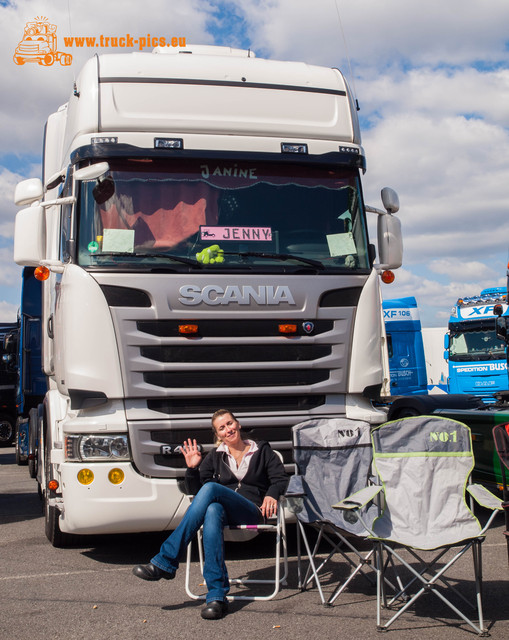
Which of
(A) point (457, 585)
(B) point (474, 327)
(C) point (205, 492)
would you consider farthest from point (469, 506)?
(B) point (474, 327)

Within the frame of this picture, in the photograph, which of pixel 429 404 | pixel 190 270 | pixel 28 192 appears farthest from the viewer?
pixel 429 404

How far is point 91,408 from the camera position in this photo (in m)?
6.02

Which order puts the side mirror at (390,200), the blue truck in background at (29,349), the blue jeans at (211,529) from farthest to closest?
the blue truck in background at (29,349) < the side mirror at (390,200) < the blue jeans at (211,529)

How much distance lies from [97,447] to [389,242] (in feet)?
9.97

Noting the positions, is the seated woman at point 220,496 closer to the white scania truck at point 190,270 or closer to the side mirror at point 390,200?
the white scania truck at point 190,270

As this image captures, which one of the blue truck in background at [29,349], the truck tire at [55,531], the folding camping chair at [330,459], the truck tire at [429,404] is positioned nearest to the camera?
the folding camping chair at [330,459]

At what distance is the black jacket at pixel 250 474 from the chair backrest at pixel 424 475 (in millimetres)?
859

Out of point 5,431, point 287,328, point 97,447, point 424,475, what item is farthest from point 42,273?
point 5,431

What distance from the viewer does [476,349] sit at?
20.0 m

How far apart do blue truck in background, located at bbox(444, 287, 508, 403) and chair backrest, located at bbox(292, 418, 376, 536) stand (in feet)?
46.6

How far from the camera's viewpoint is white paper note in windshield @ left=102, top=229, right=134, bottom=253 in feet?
20.0

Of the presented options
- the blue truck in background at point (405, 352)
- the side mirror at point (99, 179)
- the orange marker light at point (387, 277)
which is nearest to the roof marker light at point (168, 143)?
the side mirror at point (99, 179)

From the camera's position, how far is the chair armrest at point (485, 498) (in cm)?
466

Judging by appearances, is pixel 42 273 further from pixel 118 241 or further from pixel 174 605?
pixel 174 605
